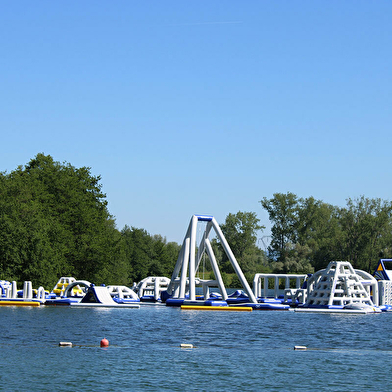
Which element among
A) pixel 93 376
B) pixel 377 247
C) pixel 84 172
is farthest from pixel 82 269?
pixel 93 376

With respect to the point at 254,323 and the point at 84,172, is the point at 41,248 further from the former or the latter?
the point at 254,323

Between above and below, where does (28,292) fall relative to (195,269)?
below

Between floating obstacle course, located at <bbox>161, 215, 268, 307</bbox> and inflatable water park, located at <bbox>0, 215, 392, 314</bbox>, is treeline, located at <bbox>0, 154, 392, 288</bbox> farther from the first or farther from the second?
floating obstacle course, located at <bbox>161, 215, 268, 307</bbox>

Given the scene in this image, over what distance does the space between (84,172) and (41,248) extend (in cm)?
2573

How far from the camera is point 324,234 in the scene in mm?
162000

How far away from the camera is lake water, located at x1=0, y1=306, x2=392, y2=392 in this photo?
96.4 ft

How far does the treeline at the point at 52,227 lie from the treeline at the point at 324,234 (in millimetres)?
52764

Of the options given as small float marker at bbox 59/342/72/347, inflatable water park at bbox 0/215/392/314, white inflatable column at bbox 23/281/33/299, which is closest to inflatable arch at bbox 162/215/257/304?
inflatable water park at bbox 0/215/392/314

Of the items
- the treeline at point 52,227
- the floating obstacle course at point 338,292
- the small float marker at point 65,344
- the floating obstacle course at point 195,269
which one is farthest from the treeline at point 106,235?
the small float marker at point 65,344

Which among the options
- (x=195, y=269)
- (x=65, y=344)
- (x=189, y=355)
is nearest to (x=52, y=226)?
(x=195, y=269)

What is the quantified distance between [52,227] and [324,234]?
8240cm

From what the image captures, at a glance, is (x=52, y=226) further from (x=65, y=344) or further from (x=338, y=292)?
(x=65, y=344)

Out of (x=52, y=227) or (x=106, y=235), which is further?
(x=106, y=235)

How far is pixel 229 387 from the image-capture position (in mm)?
28656
